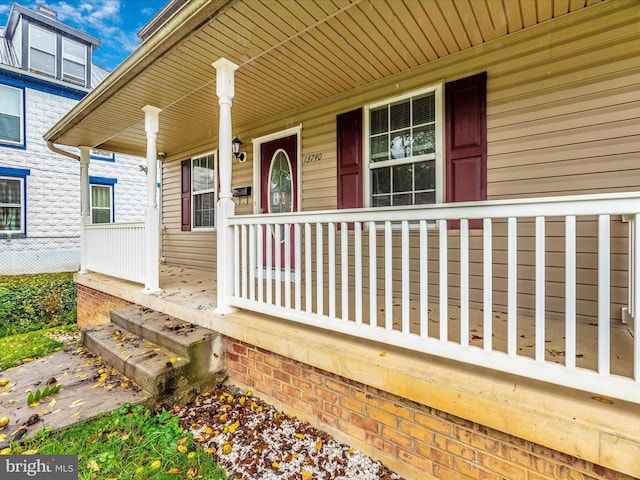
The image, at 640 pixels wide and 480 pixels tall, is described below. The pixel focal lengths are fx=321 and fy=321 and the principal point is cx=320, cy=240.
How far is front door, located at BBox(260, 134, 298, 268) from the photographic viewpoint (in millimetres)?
4527

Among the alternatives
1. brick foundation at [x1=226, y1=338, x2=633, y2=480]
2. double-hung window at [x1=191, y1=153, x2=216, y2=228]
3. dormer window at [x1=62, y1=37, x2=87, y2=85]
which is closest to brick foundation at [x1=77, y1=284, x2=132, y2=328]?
double-hung window at [x1=191, y1=153, x2=216, y2=228]

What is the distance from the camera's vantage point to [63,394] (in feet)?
8.05

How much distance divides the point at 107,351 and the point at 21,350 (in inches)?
95.4

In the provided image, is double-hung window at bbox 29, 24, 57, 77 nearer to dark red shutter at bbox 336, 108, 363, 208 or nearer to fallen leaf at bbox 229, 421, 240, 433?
dark red shutter at bbox 336, 108, 363, 208

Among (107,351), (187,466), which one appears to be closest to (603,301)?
(187,466)

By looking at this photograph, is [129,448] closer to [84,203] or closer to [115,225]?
[115,225]

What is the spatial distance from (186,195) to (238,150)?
198cm

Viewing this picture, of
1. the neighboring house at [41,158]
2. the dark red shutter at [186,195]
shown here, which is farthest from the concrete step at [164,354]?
the neighboring house at [41,158]

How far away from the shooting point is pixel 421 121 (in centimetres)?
335

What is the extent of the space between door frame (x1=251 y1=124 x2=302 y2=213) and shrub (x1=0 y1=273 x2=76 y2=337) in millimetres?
4433

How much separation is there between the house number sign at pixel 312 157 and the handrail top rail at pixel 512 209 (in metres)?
2.04

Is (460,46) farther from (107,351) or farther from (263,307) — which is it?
(107,351)

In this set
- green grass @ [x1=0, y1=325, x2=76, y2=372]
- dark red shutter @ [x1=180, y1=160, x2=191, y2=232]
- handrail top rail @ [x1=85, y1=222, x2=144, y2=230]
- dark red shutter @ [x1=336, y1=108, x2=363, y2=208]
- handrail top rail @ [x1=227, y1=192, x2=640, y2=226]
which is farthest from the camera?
dark red shutter @ [x1=180, y1=160, x2=191, y2=232]

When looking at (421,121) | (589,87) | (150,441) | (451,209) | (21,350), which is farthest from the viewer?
(21,350)
